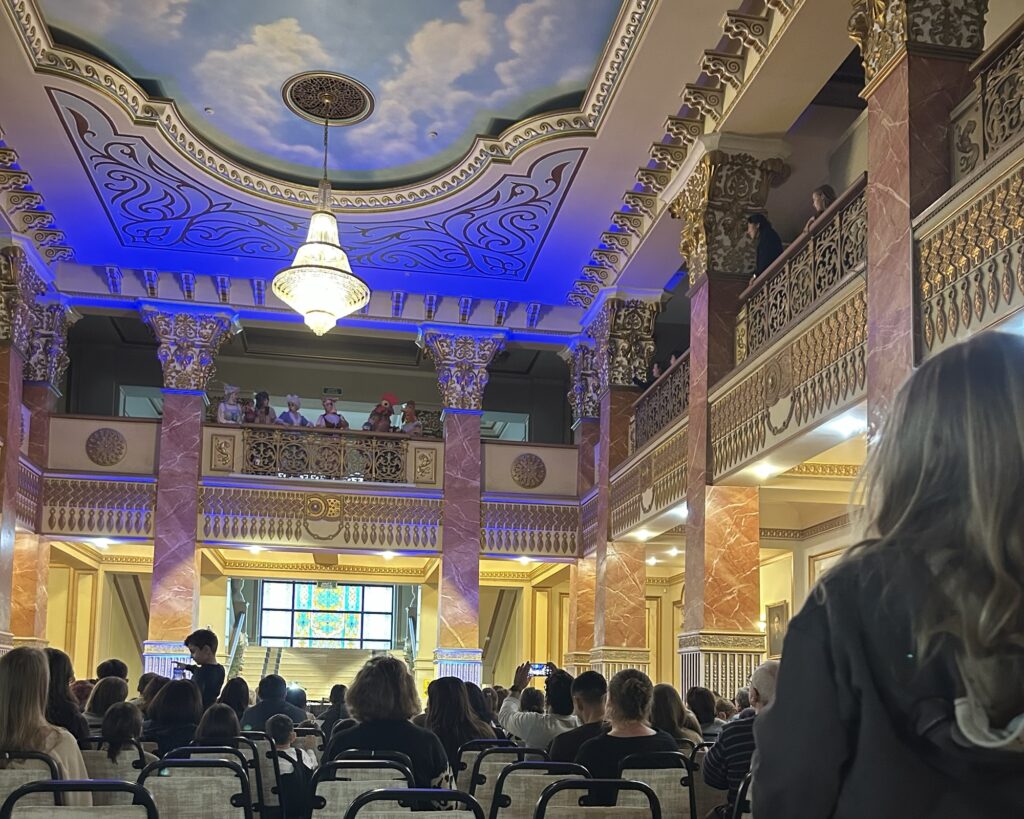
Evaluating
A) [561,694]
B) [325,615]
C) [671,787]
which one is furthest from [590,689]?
[325,615]

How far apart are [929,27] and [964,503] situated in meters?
6.97

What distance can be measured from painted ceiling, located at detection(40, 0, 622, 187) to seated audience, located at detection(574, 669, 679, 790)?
635 cm

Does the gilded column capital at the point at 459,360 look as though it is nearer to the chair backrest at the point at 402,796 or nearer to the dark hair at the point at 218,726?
the dark hair at the point at 218,726

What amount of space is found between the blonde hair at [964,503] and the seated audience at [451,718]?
5348 millimetres

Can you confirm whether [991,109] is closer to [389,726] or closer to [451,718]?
[451,718]

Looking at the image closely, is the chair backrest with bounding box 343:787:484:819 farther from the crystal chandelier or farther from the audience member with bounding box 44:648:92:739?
the crystal chandelier

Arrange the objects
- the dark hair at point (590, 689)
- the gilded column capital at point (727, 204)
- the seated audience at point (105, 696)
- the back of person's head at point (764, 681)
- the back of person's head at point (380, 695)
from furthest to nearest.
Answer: the gilded column capital at point (727, 204) → the seated audience at point (105, 696) → the dark hair at point (590, 689) → the back of person's head at point (380, 695) → the back of person's head at point (764, 681)

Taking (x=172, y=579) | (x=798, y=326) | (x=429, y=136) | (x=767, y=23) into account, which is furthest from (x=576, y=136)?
(x=172, y=579)

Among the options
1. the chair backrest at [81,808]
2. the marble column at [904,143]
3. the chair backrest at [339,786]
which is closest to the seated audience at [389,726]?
the chair backrest at [339,786]

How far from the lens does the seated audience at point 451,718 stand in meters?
6.54

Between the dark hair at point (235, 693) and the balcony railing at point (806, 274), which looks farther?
the balcony railing at point (806, 274)

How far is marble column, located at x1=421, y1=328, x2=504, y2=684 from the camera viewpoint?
1683 cm

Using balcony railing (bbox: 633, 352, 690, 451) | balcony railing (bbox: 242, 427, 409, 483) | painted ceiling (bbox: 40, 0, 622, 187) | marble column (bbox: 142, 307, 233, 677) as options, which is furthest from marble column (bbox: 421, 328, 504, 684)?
painted ceiling (bbox: 40, 0, 622, 187)

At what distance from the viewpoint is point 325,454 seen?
17219mm
